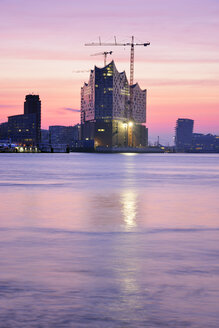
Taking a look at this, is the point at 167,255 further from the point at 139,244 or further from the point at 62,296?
the point at 62,296

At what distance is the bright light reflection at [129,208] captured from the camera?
22.3 m

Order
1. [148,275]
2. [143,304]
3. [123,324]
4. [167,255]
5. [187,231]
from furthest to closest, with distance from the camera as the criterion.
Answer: [187,231]
[167,255]
[148,275]
[143,304]
[123,324]

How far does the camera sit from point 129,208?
92.8 feet

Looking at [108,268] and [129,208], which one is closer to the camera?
[108,268]

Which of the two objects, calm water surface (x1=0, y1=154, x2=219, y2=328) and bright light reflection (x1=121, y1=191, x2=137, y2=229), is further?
bright light reflection (x1=121, y1=191, x2=137, y2=229)

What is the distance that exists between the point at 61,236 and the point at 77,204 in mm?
12003

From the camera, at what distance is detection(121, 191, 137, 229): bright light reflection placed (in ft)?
73.1

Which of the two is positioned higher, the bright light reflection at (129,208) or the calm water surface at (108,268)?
the calm water surface at (108,268)

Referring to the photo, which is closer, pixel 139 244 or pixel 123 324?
pixel 123 324

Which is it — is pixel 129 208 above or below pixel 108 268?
below

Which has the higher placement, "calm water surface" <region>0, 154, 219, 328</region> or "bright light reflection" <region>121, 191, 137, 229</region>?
"calm water surface" <region>0, 154, 219, 328</region>

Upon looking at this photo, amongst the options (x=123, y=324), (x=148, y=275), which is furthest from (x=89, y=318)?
(x=148, y=275)

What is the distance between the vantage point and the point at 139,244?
1644cm

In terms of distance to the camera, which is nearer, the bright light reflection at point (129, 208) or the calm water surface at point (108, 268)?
the calm water surface at point (108, 268)
